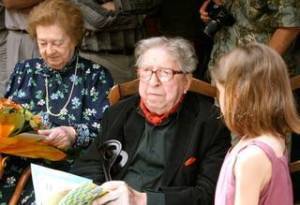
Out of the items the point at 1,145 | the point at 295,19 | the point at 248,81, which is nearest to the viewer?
the point at 248,81

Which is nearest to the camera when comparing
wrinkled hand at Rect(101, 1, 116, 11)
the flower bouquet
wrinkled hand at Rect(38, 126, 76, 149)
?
wrinkled hand at Rect(101, 1, 116, 11)

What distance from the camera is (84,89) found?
293 cm

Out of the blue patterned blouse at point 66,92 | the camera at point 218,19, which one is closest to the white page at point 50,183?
the blue patterned blouse at point 66,92

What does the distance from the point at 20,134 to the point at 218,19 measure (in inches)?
42.9

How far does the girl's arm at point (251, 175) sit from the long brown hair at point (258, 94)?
11 centimetres

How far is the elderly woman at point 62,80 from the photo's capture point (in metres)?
2.90

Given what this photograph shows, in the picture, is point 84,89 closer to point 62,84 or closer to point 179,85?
point 62,84

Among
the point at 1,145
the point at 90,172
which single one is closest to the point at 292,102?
the point at 90,172

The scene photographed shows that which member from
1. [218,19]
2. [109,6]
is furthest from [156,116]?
[109,6]

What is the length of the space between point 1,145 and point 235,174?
917 millimetres

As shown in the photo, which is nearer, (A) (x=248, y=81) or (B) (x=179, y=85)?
(A) (x=248, y=81)

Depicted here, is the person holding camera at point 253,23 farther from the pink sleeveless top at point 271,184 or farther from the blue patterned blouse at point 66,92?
the pink sleeveless top at point 271,184

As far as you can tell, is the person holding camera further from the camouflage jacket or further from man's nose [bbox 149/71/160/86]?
man's nose [bbox 149/71/160/86]

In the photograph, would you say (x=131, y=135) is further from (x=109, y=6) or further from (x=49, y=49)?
(x=109, y=6)
